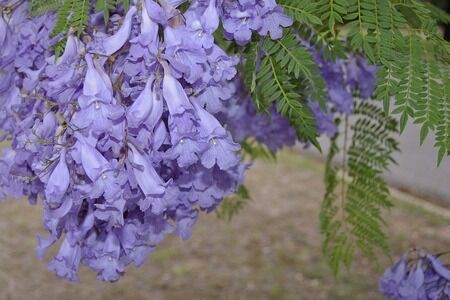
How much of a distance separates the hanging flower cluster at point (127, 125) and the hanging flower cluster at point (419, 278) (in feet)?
1.43

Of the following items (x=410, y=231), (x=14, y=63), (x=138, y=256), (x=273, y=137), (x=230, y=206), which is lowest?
(x=410, y=231)

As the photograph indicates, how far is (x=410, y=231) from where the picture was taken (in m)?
4.02

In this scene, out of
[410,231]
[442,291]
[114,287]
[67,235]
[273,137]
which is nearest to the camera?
[67,235]

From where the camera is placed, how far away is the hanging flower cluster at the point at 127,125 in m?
0.79

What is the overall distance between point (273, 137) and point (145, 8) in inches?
30.8

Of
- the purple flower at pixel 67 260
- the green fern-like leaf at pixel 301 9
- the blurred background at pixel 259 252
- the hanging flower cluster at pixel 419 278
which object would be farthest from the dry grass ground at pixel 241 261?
the green fern-like leaf at pixel 301 9

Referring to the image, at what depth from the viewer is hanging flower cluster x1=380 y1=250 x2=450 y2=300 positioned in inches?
46.3

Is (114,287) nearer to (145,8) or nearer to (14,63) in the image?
(14,63)

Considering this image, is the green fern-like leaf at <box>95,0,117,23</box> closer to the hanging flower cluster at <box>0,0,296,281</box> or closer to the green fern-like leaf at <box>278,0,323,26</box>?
the hanging flower cluster at <box>0,0,296,281</box>

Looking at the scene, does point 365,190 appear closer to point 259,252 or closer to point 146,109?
point 146,109

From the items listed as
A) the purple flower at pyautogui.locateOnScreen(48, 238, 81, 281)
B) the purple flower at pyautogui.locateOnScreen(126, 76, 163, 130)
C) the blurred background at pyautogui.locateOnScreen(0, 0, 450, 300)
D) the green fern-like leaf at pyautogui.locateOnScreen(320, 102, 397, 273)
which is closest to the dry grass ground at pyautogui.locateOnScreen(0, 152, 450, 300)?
the blurred background at pyautogui.locateOnScreen(0, 0, 450, 300)

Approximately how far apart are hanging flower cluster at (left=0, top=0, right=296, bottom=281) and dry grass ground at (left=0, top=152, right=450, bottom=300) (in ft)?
8.57

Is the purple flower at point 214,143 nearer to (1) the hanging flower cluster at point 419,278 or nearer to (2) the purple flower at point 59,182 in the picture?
(2) the purple flower at point 59,182

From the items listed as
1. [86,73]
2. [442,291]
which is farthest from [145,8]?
[442,291]
